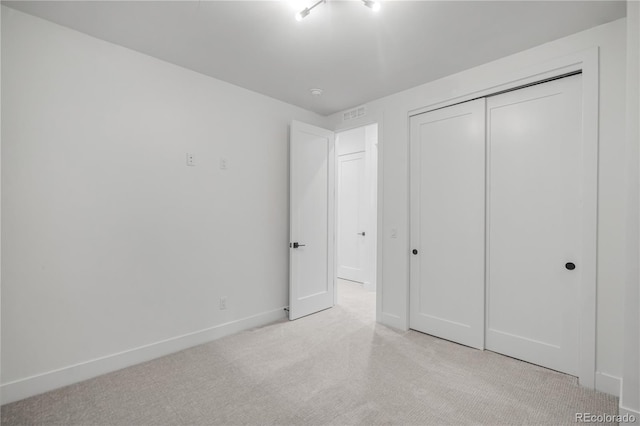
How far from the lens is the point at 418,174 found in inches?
129

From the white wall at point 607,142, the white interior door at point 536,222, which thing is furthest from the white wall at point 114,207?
the white interior door at point 536,222

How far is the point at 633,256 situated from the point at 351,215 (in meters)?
4.04

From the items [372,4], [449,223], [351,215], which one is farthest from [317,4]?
[351,215]

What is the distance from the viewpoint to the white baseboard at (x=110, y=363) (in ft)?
6.78

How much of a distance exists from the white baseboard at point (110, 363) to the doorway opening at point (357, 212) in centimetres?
196

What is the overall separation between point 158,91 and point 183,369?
2.37 m

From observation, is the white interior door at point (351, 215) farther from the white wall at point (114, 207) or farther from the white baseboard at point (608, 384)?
the white baseboard at point (608, 384)

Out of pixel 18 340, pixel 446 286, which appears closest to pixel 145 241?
pixel 18 340

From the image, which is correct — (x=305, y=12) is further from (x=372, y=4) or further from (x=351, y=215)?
(x=351, y=215)

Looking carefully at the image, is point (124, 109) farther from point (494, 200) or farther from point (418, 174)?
point (494, 200)

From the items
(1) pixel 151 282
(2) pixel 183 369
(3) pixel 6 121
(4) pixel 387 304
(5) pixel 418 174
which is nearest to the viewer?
(3) pixel 6 121

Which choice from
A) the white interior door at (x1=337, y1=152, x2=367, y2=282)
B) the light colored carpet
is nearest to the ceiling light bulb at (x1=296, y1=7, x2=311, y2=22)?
the light colored carpet

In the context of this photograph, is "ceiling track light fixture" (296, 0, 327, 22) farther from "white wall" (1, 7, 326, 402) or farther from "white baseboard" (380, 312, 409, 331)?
"white baseboard" (380, 312, 409, 331)

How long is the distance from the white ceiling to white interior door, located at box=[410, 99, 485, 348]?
54 cm
